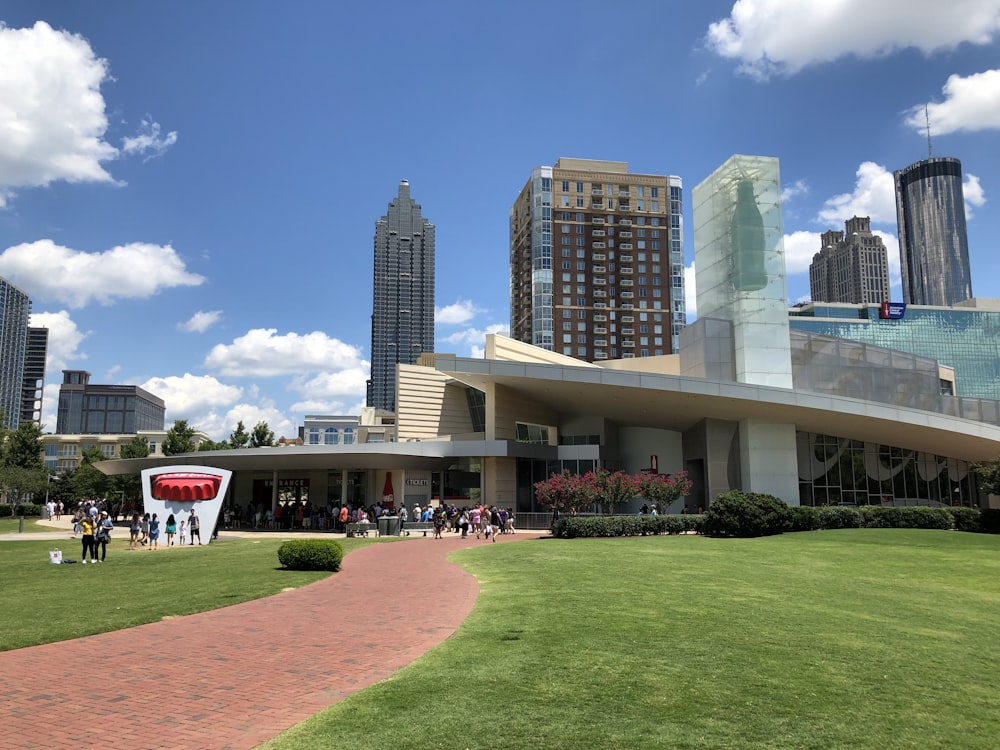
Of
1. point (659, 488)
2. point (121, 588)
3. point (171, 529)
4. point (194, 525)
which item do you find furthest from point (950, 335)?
point (121, 588)

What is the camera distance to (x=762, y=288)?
44125 mm

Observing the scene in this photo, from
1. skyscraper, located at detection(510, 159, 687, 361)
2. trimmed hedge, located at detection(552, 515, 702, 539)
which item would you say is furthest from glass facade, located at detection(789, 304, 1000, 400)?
trimmed hedge, located at detection(552, 515, 702, 539)

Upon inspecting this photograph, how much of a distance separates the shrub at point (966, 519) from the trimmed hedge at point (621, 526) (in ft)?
40.3

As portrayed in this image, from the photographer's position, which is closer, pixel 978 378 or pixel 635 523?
pixel 635 523

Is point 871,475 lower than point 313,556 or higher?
higher

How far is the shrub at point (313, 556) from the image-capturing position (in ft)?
61.9

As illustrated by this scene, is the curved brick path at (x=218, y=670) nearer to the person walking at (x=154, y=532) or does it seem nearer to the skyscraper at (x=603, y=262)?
the person walking at (x=154, y=532)

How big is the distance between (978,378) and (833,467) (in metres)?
105

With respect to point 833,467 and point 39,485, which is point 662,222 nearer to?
point 833,467

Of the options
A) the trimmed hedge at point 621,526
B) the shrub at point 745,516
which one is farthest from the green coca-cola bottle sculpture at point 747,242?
the trimmed hedge at point 621,526

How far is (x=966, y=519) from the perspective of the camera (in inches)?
1309

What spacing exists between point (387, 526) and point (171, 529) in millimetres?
9044

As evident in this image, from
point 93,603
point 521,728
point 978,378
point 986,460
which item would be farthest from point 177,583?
point 978,378

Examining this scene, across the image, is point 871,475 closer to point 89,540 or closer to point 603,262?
point 89,540
